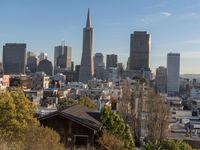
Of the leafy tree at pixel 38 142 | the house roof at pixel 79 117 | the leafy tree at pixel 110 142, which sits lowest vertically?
the leafy tree at pixel 110 142

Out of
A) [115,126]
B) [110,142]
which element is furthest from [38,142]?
[115,126]

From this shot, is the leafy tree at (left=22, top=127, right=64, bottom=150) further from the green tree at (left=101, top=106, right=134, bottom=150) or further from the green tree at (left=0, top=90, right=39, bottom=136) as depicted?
the green tree at (left=101, top=106, right=134, bottom=150)

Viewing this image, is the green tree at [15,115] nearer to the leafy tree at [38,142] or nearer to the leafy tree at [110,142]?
the leafy tree at [110,142]

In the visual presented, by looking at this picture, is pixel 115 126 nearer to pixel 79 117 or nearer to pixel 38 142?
pixel 79 117

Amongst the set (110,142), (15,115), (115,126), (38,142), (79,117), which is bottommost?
(110,142)

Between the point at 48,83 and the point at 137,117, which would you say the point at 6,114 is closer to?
the point at 137,117

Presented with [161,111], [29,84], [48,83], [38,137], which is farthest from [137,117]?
[48,83]

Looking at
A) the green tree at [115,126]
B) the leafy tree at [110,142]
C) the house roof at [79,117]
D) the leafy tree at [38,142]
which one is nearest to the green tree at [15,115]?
the house roof at [79,117]

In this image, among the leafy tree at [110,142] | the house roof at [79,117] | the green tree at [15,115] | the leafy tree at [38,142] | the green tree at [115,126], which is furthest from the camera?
the house roof at [79,117]

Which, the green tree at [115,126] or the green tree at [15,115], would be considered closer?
the green tree at [15,115]

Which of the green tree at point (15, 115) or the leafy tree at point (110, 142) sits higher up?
the green tree at point (15, 115)
